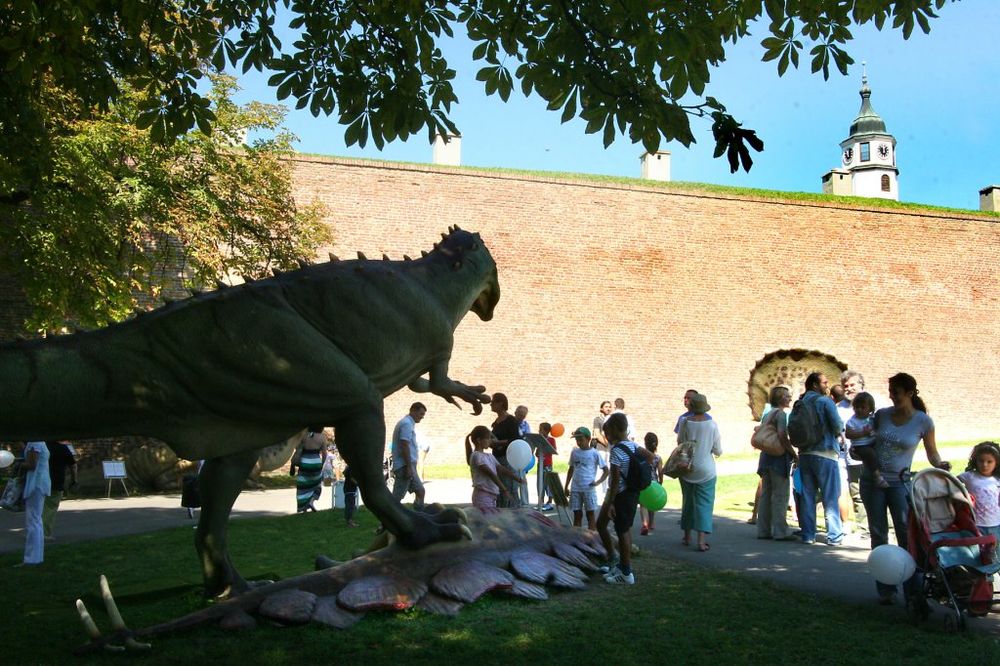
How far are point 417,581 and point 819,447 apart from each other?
515 centimetres

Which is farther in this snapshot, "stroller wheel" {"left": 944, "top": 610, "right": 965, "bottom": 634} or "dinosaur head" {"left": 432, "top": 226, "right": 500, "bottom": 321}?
"dinosaur head" {"left": 432, "top": 226, "right": 500, "bottom": 321}

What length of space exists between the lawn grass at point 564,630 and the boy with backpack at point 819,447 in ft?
7.32

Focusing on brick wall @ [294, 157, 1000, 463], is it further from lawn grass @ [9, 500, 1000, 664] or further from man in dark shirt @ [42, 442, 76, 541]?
lawn grass @ [9, 500, 1000, 664]

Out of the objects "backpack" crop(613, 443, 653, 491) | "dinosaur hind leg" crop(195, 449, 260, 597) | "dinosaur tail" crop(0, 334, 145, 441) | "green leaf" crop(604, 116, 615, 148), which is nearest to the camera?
"dinosaur tail" crop(0, 334, 145, 441)

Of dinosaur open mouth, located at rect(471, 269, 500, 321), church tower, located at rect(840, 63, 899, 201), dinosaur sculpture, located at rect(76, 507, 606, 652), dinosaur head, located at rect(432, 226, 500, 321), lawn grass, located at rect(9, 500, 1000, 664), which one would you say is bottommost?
lawn grass, located at rect(9, 500, 1000, 664)

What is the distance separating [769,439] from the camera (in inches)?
395

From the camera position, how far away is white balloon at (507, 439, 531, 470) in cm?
1010

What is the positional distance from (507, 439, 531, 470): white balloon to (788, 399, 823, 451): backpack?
2.81 meters

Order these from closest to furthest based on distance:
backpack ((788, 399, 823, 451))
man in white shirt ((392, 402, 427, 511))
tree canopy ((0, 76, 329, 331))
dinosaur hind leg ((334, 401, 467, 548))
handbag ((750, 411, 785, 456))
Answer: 1. dinosaur hind leg ((334, 401, 467, 548))
2. backpack ((788, 399, 823, 451))
3. handbag ((750, 411, 785, 456))
4. man in white shirt ((392, 402, 427, 511))
5. tree canopy ((0, 76, 329, 331))

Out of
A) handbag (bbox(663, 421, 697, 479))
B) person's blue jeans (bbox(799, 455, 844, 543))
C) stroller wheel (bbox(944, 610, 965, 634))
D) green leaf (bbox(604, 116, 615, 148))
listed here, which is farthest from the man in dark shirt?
stroller wheel (bbox(944, 610, 965, 634))

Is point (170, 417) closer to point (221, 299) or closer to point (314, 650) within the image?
point (221, 299)

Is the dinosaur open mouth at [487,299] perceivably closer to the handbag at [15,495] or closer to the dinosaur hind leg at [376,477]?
the dinosaur hind leg at [376,477]

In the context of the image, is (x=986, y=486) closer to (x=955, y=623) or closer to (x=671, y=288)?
(x=955, y=623)

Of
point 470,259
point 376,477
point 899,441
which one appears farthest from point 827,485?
point 376,477
